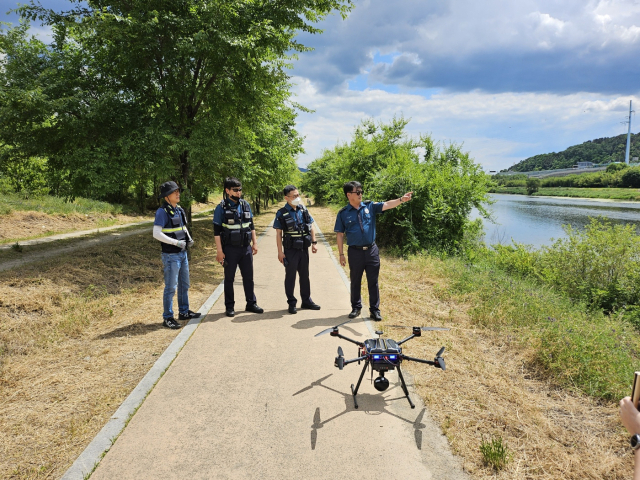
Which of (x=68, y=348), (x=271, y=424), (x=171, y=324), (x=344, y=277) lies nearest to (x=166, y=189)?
(x=171, y=324)

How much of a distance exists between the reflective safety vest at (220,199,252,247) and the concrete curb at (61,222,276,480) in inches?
60.7

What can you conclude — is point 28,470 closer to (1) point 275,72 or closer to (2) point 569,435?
(2) point 569,435

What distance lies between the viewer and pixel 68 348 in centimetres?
496

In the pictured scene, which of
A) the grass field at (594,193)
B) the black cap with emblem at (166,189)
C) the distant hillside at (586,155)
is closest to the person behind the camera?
the black cap with emblem at (166,189)

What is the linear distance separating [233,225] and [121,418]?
10.8ft

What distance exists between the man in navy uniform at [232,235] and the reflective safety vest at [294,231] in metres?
0.54

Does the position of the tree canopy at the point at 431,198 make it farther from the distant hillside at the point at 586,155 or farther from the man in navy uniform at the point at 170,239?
the distant hillside at the point at 586,155

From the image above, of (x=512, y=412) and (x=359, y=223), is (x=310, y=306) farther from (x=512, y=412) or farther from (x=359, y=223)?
(x=512, y=412)

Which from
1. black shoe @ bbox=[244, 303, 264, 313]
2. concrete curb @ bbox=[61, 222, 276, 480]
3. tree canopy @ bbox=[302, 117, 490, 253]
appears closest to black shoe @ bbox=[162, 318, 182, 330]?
concrete curb @ bbox=[61, 222, 276, 480]

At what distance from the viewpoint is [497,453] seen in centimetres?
280

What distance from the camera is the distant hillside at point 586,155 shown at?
404 feet

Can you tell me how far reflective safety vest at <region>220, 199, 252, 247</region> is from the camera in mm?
6109

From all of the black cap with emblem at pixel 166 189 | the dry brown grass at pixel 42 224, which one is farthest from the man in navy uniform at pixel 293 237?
the dry brown grass at pixel 42 224

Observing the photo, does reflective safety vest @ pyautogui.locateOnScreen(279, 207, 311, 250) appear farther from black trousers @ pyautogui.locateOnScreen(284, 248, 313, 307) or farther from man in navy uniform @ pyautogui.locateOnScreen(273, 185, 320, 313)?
black trousers @ pyautogui.locateOnScreen(284, 248, 313, 307)
